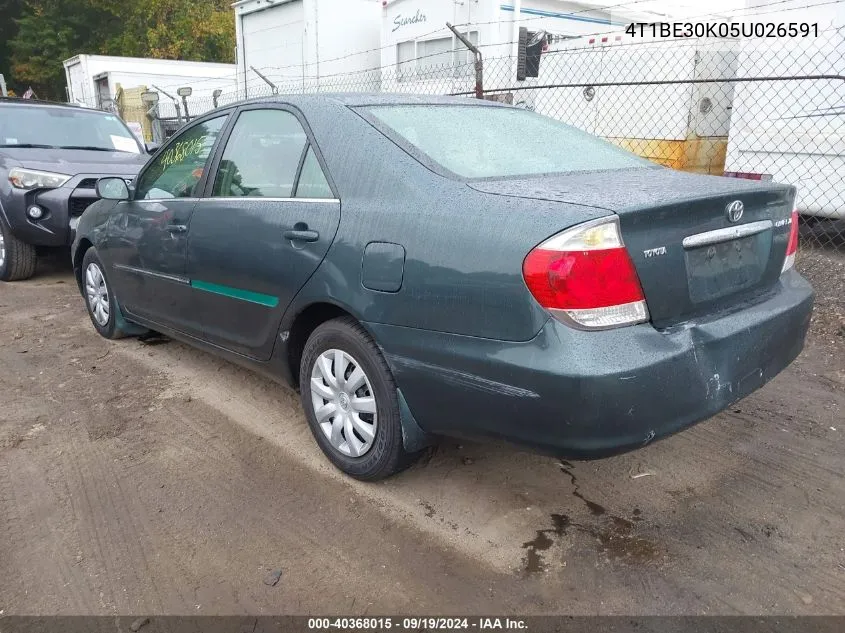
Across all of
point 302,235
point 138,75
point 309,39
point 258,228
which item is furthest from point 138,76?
point 302,235

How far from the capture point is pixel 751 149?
6.93 meters

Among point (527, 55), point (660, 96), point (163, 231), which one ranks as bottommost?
point (163, 231)

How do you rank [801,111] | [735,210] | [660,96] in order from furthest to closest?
1. [660,96]
2. [801,111]
3. [735,210]

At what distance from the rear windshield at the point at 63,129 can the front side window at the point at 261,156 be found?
4.66m

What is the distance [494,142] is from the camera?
307 centimetres

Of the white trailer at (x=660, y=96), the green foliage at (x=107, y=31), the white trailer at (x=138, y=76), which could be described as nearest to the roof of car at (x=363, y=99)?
the white trailer at (x=660, y=96)

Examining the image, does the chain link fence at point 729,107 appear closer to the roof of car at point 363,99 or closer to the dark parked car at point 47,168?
the roof of car at point 363,99

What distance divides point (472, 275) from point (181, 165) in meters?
2.38

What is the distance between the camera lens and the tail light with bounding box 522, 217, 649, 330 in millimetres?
2180

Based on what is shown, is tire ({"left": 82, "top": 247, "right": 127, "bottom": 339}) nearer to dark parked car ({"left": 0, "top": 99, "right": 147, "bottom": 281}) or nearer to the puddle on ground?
dark parked car ({"left": 0, "top": 99, "right": 147, "bottom": 281})

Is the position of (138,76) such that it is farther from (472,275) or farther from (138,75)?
(472,275)

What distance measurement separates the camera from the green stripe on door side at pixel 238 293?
3.20m

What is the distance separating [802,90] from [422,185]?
17.8 feet

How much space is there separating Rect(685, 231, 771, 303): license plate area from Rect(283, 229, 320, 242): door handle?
1.45 meters
